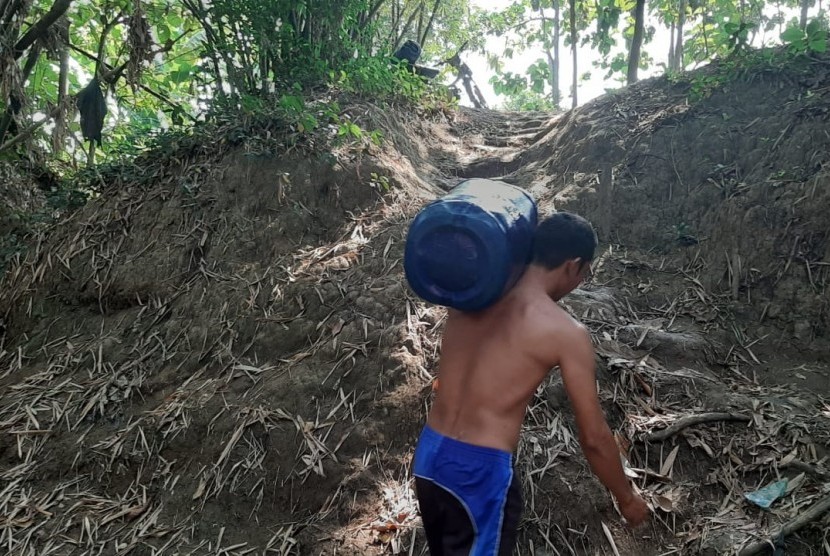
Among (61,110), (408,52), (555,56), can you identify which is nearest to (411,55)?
(408,52)

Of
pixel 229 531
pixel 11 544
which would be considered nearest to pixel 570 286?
pixel 229 531

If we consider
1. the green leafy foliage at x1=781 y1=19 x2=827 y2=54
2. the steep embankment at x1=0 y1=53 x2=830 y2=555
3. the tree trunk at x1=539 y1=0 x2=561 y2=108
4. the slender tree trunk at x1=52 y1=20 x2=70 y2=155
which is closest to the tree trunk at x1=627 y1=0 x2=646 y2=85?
the steep embankment at x1=0 y1=53 x2=830 y2=555

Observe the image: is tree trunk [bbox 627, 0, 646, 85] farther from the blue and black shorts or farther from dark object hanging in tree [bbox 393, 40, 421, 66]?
the blue and black shorts

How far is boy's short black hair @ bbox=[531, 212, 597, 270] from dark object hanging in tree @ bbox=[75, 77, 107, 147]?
4659 mm

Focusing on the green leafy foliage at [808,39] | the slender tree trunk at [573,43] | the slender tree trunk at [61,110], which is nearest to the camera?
the green leafy foliage at [808,39]

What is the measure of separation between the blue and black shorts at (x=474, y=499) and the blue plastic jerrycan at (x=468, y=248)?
0.53 meters

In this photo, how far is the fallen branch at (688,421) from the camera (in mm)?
2631

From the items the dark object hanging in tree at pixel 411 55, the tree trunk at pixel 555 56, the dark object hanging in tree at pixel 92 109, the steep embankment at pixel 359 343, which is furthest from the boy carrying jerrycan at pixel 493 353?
the tree trunk at pixel 555 56

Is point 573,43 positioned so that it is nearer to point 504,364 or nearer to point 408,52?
point 408,52

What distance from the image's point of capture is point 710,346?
10.4 feet

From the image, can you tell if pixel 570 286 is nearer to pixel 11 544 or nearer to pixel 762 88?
pixel 11 544

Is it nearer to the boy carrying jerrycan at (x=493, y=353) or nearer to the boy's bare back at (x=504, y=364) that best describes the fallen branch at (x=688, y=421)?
the boy carrying jerrycan at (x=493, y=353)

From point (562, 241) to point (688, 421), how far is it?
1305 mm

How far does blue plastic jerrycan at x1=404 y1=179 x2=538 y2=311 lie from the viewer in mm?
1772
